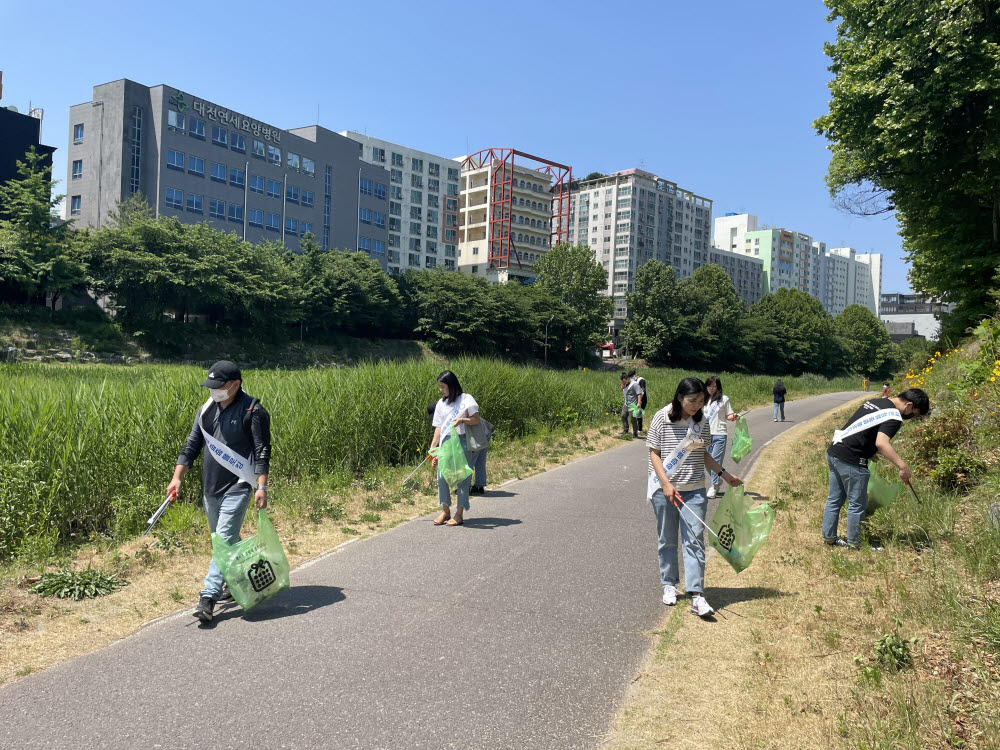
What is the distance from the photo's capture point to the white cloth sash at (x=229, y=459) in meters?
5.86

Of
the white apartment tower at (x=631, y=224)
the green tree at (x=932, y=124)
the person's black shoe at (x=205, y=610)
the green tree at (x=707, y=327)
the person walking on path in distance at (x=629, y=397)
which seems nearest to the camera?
the person's black shoe at (x=205, y=610)

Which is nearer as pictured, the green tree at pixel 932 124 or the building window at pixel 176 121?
the green tree at pixel 932 124

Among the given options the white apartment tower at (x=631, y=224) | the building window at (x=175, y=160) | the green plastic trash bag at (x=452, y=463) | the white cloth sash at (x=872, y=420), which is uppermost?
the white apartment tower at (x=631, y=224)

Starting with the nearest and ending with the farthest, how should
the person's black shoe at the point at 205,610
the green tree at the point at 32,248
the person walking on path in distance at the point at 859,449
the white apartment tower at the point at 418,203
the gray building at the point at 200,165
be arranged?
the person's black shoe at the point at 205,610 < the person walking on path in distance at the point at 859,449 < the green tree at the point at 32,248 < the gray building at the point at 200,165 < the white apartment tower at the point at 418,203

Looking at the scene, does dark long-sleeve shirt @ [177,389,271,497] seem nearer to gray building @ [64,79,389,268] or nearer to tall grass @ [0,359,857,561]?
tall grass @ [0,359,857,561]

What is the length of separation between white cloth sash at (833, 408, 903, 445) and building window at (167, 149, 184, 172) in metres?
65.6

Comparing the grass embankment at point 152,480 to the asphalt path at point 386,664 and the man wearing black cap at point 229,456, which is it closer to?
the asphalt path at point 386,664

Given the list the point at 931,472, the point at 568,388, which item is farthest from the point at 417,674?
the point at 568,388

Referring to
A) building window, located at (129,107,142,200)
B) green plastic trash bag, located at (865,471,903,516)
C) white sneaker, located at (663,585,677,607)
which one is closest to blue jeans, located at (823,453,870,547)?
green plastic trash bag, located at (865,471,903,516)

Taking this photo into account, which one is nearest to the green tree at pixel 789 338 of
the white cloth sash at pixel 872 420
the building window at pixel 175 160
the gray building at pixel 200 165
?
the gray building at pixel 200 165

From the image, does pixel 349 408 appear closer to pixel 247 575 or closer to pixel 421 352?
pixel 247 575

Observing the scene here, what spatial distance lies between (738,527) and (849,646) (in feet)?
4.93

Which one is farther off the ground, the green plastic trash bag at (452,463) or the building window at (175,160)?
the building window at (175,160)

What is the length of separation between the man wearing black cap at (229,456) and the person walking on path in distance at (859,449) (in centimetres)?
557
